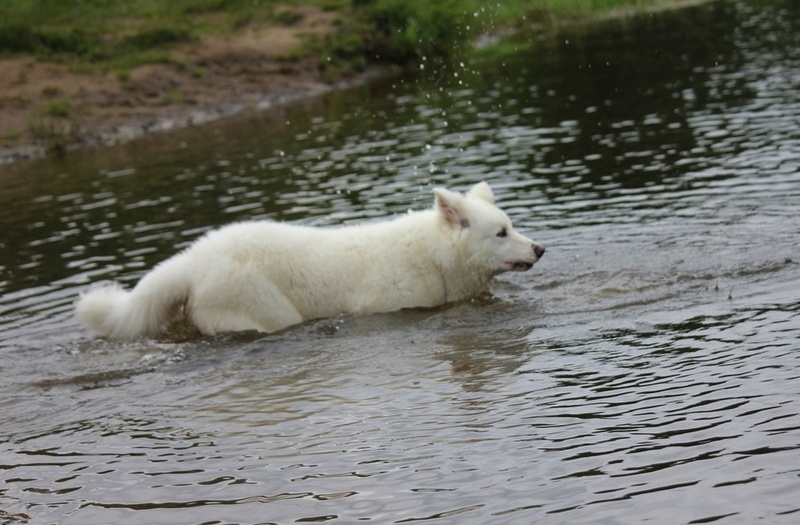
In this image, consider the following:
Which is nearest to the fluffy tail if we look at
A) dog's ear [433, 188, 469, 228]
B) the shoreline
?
dog's ear [433, 188, 469, 228]

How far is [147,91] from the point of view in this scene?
34.9 metres

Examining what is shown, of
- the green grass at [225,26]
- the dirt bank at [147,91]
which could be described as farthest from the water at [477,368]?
the green grass at [225,26]

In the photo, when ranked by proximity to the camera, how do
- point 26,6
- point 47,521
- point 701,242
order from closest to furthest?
point 47,521, point 701,242, point 26,6

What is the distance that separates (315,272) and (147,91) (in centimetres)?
2574

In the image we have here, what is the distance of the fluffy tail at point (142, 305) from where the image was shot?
10.4m

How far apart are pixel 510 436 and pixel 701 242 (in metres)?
5.61

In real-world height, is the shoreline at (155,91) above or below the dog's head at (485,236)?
above

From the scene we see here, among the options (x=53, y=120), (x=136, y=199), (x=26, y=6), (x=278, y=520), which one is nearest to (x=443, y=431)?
(x=278, y=520)

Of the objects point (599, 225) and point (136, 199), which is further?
point (136, 199)

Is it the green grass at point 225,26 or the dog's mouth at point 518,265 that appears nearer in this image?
the dog's mouth at point 518,265

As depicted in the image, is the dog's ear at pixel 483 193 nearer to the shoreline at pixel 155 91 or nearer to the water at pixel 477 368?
the water at pixel 477 368

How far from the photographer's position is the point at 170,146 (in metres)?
27.8

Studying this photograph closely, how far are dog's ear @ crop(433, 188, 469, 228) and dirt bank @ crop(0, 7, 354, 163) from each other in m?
21.1

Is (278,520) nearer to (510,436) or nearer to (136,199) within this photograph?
(510,436)
